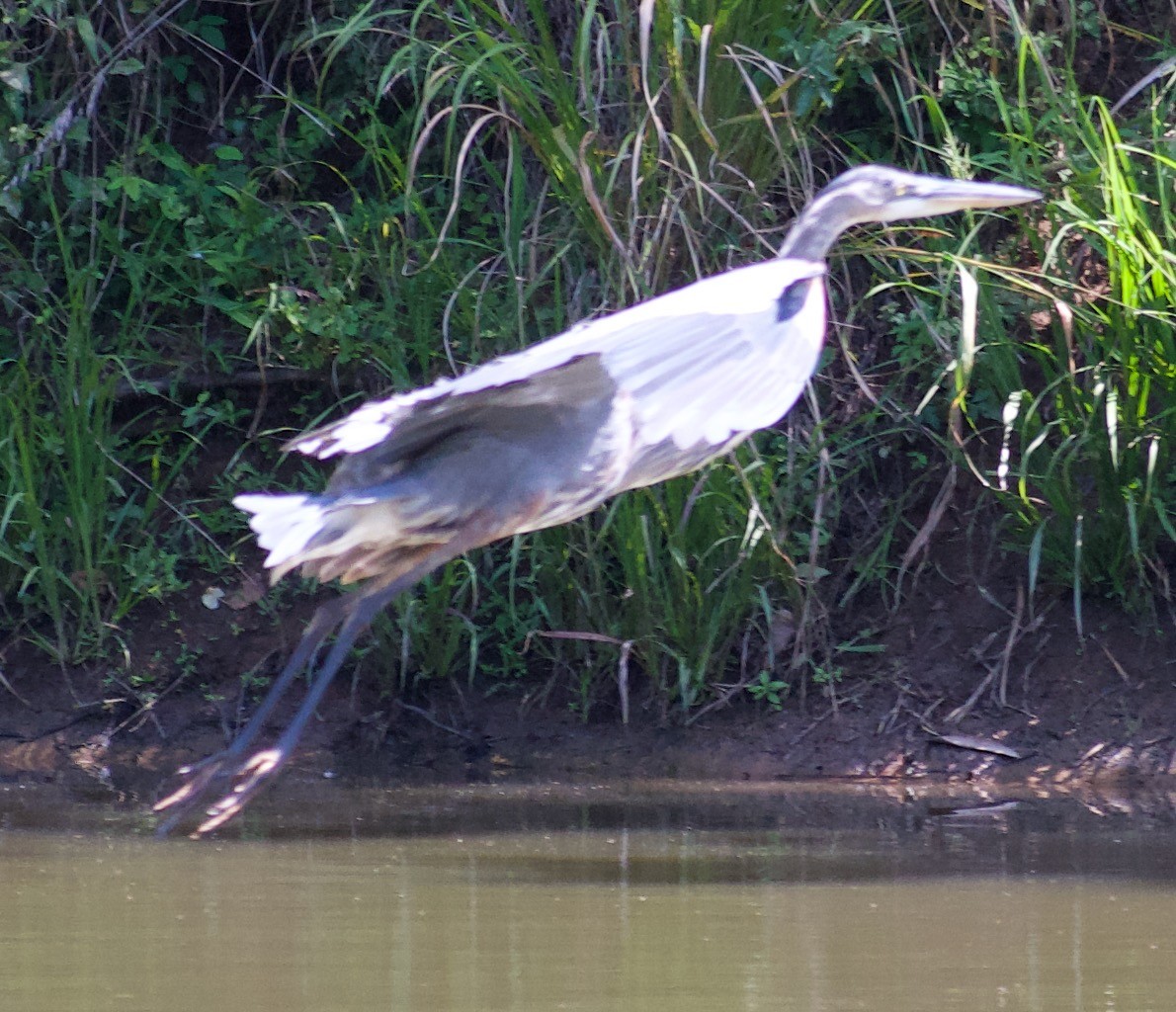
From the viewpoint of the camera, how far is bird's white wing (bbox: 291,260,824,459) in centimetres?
315

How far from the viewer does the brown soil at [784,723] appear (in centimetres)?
472

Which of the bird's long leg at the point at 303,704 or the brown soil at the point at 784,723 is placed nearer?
the bird's long leg at the point at 303,704

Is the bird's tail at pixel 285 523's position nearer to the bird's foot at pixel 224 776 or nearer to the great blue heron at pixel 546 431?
the great blue heron at pixel 546 431

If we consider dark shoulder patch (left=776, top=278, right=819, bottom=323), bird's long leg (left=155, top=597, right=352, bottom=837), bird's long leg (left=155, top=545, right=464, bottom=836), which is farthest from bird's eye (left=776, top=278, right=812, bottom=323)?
bird's long leg (left=155, top=597, right=352, bottom=837)

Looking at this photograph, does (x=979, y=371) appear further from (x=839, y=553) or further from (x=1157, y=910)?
(x=1157, y=910)

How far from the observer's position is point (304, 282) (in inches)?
220

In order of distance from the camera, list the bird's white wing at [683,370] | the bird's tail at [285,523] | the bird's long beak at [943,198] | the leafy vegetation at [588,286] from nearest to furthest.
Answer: the bird's white wing at [683,370] < the bird's tail at [285,523] < the bird's long beak at [943,198] < the leafy vegetation at [588,286]

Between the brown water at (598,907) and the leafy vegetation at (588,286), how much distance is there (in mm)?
724

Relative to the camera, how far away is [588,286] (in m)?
5.16

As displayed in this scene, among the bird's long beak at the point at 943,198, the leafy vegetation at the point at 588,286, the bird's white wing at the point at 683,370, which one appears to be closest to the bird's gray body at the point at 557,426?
the bird's white wing at the point at 683,370

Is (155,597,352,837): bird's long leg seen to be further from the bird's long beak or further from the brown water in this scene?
the bird's long beak

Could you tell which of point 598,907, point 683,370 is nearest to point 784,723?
point 598,907

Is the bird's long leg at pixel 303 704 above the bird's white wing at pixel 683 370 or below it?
below

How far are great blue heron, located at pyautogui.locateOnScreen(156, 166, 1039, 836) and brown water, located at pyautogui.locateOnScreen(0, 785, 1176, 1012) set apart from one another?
0.97ft
